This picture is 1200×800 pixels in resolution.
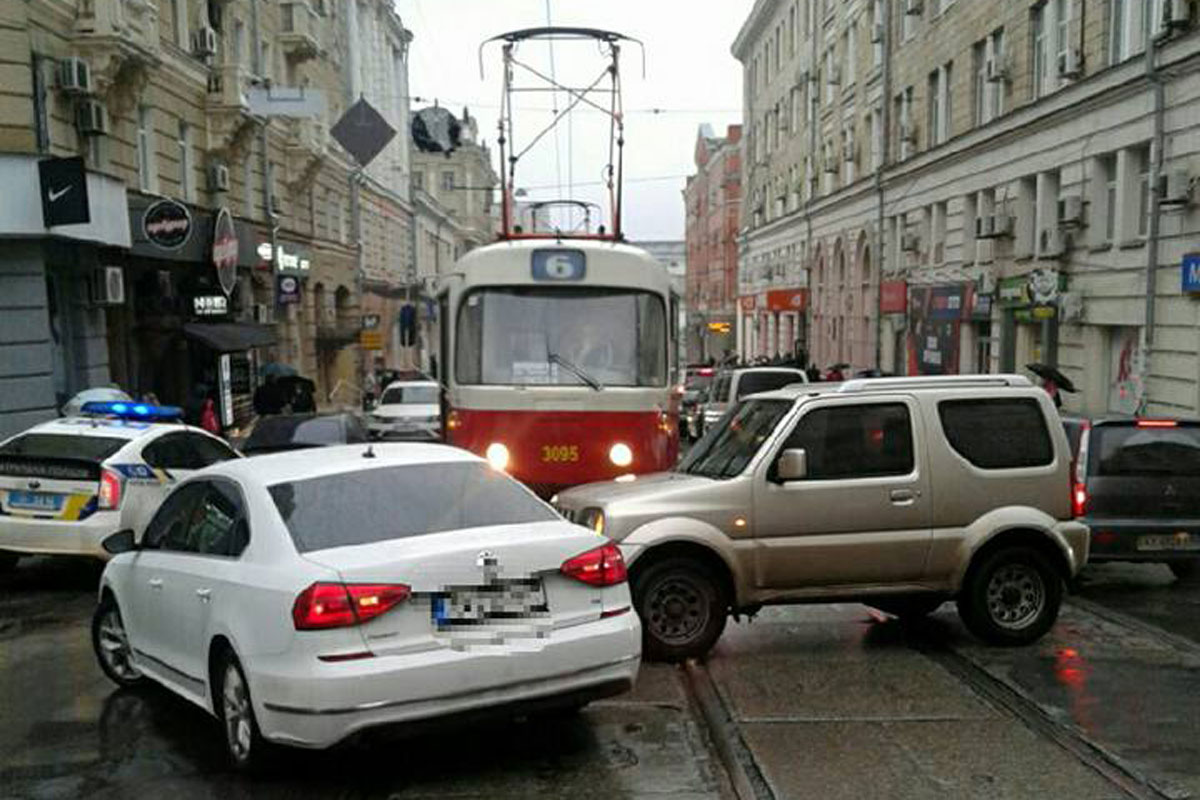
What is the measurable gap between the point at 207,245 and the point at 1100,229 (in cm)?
1909

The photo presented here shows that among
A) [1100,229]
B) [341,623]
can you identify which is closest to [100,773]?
[341,623]

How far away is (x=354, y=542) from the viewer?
5141mm

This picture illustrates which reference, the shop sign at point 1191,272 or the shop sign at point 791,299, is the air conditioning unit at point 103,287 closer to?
the shop sign at point 1191,272

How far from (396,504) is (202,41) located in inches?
893

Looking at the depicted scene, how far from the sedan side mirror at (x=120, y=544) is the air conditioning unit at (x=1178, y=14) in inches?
682

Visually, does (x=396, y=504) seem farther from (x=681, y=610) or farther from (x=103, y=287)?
(x=103, y=287)

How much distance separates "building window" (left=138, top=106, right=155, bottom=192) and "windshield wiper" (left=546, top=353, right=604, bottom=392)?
48.8ft

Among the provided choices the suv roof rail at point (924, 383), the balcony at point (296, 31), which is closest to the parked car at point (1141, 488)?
the suv roof rail at point (924, 383)

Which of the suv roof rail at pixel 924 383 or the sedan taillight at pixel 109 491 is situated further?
the sedan taillight at pixel 109 491

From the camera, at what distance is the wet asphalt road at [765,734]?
5148mm

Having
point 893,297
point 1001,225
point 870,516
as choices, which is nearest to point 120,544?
point 870,516

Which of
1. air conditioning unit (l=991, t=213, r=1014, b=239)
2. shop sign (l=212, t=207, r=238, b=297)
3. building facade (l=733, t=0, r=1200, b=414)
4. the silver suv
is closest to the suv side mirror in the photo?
the silver suv

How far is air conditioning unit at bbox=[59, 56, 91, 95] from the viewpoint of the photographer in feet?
57.7

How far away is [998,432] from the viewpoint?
769cm
